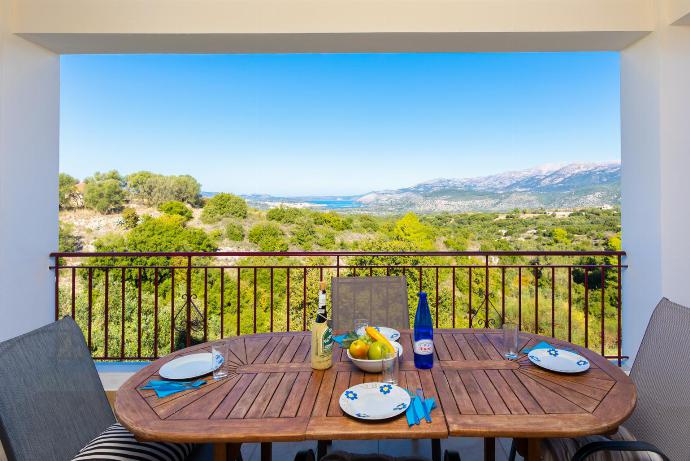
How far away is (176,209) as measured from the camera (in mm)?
14906

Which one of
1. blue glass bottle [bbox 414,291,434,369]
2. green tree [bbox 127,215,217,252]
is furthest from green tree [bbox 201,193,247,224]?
blue glass bottle [bbox 414,291,434,369]

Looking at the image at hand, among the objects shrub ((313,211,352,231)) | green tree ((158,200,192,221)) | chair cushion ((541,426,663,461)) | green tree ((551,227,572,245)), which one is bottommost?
chair cushion ((541,426,663,461))

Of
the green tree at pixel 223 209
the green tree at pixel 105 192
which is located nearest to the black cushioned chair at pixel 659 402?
the green tree at pixel 223 209

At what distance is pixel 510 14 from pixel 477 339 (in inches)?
92.1

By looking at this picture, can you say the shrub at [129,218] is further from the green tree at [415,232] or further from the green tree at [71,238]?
the green tree at [415,232]

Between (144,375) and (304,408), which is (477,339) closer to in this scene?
(304,408)

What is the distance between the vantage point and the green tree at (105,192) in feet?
45.9

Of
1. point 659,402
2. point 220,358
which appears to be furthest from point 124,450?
point 659,402

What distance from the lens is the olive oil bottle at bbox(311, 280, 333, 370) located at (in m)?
1.28

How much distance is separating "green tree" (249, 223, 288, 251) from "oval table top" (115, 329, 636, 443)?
1291 centimetres

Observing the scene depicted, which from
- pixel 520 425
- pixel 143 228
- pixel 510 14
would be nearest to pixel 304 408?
pixel 520 425

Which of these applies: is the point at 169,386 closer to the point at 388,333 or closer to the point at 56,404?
the point at 56,404

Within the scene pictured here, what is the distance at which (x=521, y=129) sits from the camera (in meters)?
13.8

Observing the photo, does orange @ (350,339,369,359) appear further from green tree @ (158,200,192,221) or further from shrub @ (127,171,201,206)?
shrub @ (127,171,201,206)
